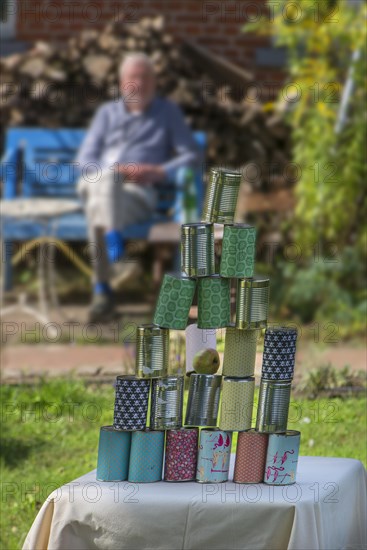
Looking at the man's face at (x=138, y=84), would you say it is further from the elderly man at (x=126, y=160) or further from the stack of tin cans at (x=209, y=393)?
the stack of tin cans at (x=209, y=393)

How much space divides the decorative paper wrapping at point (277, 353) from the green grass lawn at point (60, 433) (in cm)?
141

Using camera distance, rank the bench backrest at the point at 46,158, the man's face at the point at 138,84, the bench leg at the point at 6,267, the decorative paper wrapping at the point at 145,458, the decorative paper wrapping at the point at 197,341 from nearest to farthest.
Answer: the decorative paper wrapping at the point at 145,458 → the decorative paper wrapping at the point at 197,341 → the man's face at the point at 138,84 → the bench leg at the point at 6,267 → the bench backrest at the point at 46,158

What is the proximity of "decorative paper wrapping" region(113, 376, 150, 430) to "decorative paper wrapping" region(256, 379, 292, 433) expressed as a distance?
0.33 metres

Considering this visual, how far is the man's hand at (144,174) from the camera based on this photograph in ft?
25.7

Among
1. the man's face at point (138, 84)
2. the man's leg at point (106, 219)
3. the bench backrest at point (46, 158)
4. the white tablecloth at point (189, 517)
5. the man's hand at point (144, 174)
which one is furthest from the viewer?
the bench backrest at point (46, 158)

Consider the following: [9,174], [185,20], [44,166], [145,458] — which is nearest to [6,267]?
[9,174]

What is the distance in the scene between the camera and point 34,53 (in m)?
9.05

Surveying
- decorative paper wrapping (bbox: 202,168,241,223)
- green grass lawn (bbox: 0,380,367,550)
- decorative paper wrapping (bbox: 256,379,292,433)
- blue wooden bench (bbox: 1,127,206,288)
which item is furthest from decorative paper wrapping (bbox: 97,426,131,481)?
blue wooden bench (bbox: 1,127,206,288)

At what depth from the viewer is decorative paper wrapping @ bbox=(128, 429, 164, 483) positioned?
319 centimetres

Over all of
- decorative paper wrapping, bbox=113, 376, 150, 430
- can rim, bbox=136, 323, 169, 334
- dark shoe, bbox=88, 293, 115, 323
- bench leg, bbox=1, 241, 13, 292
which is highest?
can rim, bbox=136, 323, 169, 334

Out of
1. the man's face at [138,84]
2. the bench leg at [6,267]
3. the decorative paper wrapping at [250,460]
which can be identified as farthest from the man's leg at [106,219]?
the decorative paper wrapping at [250,460]

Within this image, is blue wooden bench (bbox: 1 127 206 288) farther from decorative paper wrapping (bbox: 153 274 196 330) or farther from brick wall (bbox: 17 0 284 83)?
decorative paper wrapping (bbox: 153 274 196 330)

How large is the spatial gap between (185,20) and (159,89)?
80 centimetres

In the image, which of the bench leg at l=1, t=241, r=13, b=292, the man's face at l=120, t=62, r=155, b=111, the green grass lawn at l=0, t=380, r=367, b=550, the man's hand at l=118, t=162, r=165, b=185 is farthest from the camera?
the bench leg at l=1, t=241, r=13, b=292
